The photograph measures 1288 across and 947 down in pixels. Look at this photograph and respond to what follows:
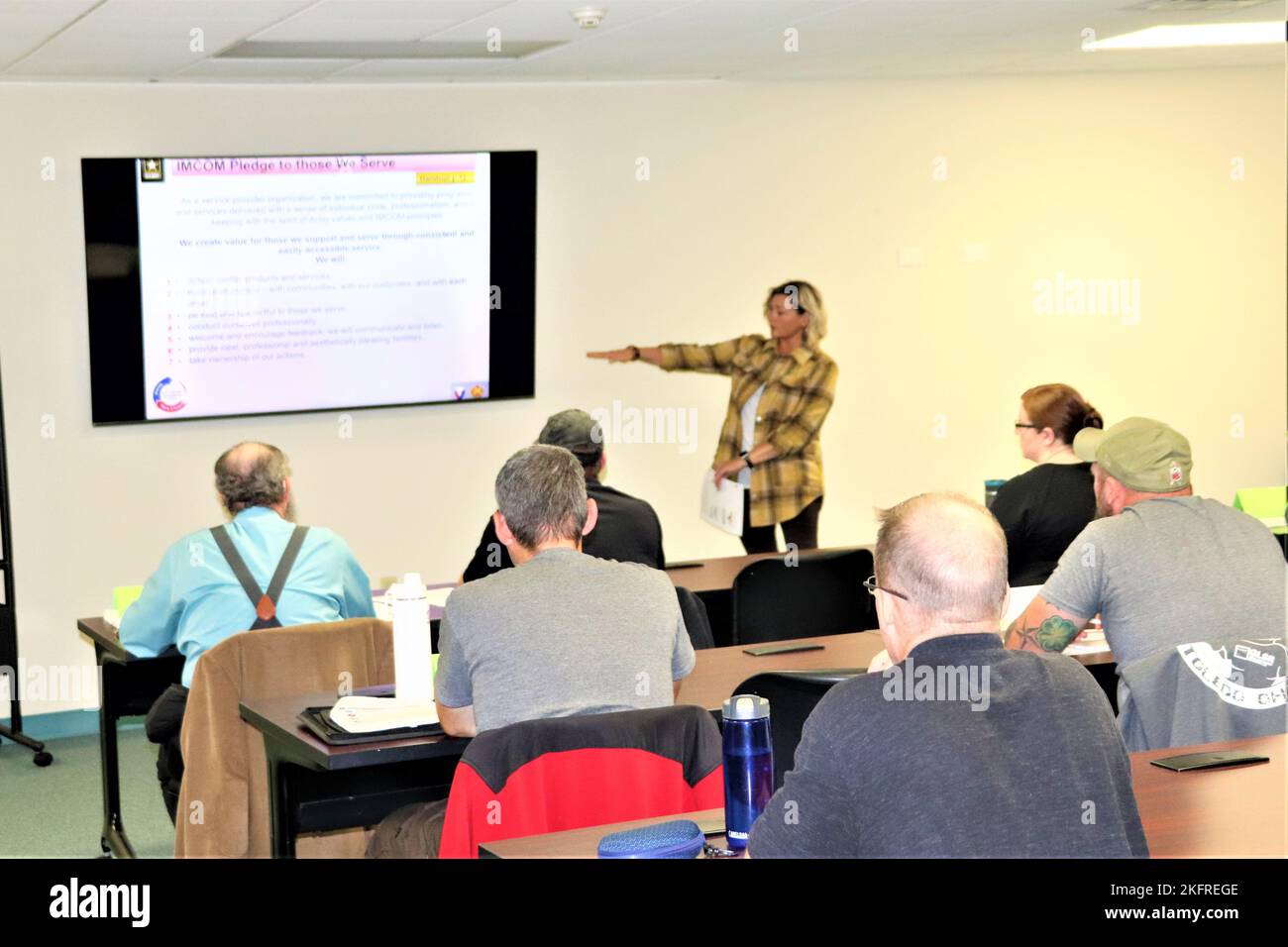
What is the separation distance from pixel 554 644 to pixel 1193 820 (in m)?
1.15

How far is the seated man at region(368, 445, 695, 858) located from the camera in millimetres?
2885

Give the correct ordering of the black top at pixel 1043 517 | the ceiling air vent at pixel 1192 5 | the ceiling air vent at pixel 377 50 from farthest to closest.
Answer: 1. the ceiling air vent at pixel 377 50
2. the ceiling air vent at pixel 1192 5
3. the black top at pixel 1043 517

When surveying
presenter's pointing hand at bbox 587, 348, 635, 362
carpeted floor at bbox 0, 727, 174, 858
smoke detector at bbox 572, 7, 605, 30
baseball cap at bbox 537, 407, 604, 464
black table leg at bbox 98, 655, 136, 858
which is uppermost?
smoke detector at bbox 572, 7, 605, 30

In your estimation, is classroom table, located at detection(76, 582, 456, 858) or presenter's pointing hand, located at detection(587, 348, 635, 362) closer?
classroom table, located at detection(76, 582, 456, 858)

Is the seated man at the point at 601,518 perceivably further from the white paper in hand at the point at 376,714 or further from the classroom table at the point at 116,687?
the white paper in hand at the point at 376,714

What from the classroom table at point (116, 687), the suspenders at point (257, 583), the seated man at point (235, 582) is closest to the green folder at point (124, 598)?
the classroom table at point (116, 687)

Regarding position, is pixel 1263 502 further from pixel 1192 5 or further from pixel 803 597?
pixel 803 597

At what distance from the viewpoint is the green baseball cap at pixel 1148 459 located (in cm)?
329

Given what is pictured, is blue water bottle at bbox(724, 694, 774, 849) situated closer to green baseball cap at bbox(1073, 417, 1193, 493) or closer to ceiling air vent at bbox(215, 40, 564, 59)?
green baseball cap at bbox(1073, 417, 1193, 493)

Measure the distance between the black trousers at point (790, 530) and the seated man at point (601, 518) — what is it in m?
1.81

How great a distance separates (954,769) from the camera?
1.76 metres

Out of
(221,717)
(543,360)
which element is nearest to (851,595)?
(221,717)
